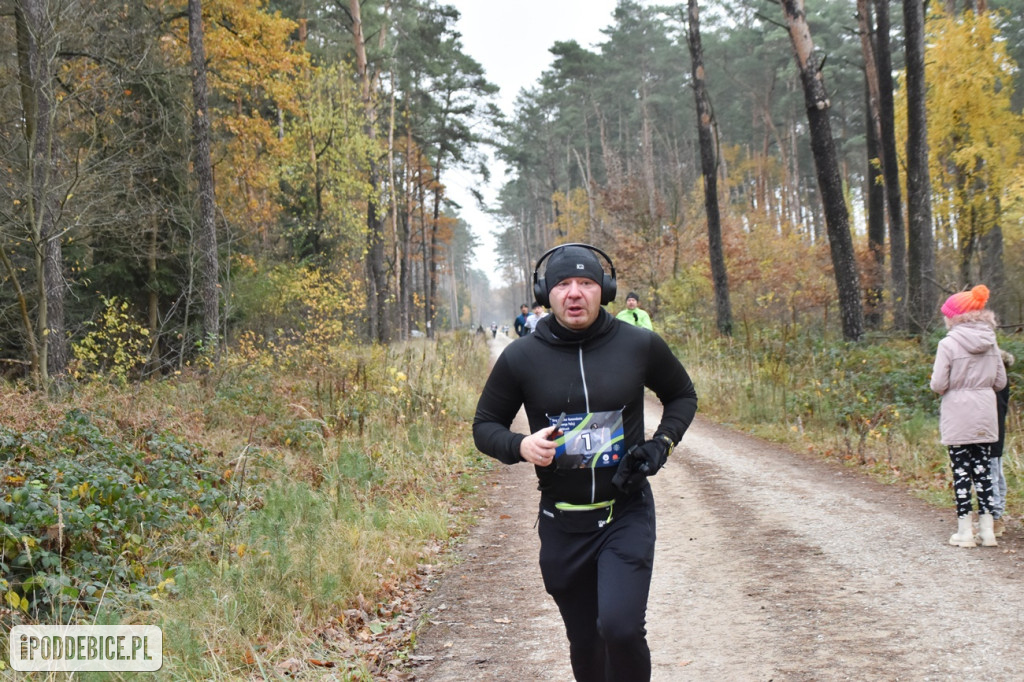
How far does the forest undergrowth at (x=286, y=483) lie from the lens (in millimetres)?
5301

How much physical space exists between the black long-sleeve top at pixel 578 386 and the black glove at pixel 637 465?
9 cm

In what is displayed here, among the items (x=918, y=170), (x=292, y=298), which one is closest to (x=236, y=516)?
(x=918, y=170)

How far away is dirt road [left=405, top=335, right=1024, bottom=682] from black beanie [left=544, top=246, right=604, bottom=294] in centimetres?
241

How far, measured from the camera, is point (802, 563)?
20.8 feet

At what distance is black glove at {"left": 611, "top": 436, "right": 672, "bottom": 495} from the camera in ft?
10.6

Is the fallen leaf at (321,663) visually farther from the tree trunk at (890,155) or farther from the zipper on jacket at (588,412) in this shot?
the tree trunk at (890,155)

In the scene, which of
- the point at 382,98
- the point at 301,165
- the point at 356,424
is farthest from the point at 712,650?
the point at 382,98

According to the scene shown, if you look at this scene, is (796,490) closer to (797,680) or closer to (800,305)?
(797,680)

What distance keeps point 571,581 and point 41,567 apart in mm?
4737

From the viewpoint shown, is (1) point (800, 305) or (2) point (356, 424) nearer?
(2) point (356, 424)

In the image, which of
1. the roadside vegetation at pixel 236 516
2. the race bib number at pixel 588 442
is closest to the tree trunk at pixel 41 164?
the roadside vegetation at pixel 236 516

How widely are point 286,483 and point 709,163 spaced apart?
54.9 ft

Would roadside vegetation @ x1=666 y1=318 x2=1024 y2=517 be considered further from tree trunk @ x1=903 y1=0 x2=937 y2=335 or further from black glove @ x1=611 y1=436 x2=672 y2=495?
black glove @ x1=611 y1=436 x2=672 y2=495

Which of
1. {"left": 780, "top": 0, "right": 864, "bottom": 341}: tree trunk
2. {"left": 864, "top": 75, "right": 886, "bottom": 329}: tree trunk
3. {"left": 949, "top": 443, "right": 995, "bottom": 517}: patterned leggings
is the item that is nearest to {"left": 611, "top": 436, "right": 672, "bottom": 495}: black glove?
{"left": 949, "top": 443, "right": 995, "bottom": 517}: patterned leggings
